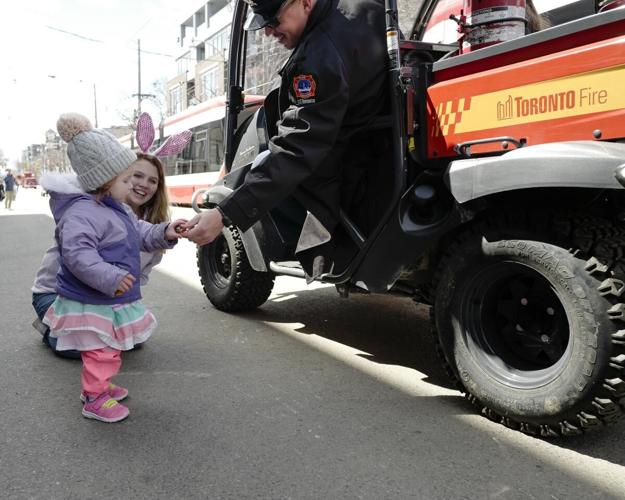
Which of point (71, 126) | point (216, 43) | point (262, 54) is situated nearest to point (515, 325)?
point (71, 126)

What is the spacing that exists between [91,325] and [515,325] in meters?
1.77

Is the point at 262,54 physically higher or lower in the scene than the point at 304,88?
higher

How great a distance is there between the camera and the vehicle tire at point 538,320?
1.92 meters

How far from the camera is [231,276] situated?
4.06 meters

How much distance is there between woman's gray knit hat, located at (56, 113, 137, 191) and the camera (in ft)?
8.11

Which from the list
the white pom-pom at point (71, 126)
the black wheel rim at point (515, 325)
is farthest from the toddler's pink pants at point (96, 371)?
the black wheel rim at point (515, 325)

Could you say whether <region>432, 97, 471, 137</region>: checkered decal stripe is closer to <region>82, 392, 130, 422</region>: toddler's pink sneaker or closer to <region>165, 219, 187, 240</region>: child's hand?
<region>165, 219, 187, 240</region>: child's hand

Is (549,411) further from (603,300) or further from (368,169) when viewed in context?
(368,169)

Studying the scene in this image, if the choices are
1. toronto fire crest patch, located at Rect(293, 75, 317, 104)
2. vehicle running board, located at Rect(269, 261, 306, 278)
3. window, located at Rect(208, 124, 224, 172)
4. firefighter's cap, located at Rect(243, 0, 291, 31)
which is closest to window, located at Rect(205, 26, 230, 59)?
window, located at Rect(208, 124, 224, 172)

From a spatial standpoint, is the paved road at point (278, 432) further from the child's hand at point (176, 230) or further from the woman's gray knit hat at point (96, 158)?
the woman's gray knit hat at point (96, 158)

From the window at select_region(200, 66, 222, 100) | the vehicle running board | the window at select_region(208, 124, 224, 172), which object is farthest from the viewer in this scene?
the window at select_region(200, 66, 222, 100)

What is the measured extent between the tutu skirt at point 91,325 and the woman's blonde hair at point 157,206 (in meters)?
1.14

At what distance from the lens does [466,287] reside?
7.69 feet

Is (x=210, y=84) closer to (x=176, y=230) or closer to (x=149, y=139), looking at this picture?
(x=149, y=139)
